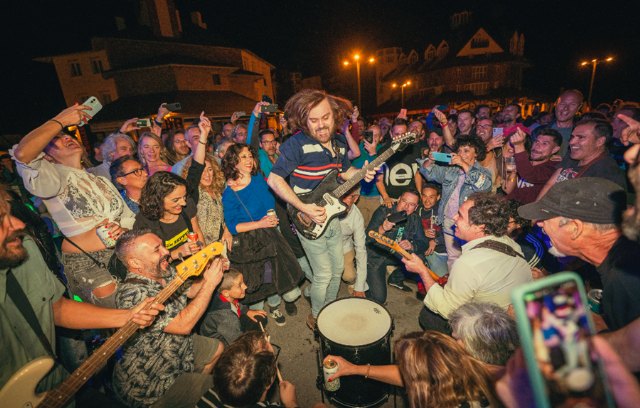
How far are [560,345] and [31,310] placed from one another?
3001mm

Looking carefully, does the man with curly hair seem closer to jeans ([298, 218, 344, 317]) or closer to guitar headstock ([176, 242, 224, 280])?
jeans ([298, 218, 344, 317])

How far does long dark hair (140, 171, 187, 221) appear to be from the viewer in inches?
124

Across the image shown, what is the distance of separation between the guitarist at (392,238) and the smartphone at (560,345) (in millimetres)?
3550

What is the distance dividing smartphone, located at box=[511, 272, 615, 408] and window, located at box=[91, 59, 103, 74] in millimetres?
31746

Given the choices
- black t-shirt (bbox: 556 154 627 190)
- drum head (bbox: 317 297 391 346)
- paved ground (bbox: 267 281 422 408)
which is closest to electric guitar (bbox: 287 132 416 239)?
drum head (bbox: 317 297 391 346)

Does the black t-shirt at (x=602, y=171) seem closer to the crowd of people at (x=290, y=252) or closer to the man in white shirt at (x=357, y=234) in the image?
the crowd of people at (x=290, y=252)

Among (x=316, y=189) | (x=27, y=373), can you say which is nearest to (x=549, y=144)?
(x=316, y=189)

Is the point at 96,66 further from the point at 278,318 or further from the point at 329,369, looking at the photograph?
the point at 329,369

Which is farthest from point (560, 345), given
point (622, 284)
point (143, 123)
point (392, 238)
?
point (143, 123)

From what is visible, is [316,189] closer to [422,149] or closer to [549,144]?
A: [422,149]

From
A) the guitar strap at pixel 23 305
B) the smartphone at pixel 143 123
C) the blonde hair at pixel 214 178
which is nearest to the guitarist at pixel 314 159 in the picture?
the blonde hair at pixel 214 178

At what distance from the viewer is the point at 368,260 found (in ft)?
15.5

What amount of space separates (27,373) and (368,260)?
4022 millimetres

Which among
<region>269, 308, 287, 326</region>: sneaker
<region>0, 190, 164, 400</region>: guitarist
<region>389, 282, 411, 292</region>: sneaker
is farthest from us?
<region>389, 282, 411, 292</region>: sneaker
